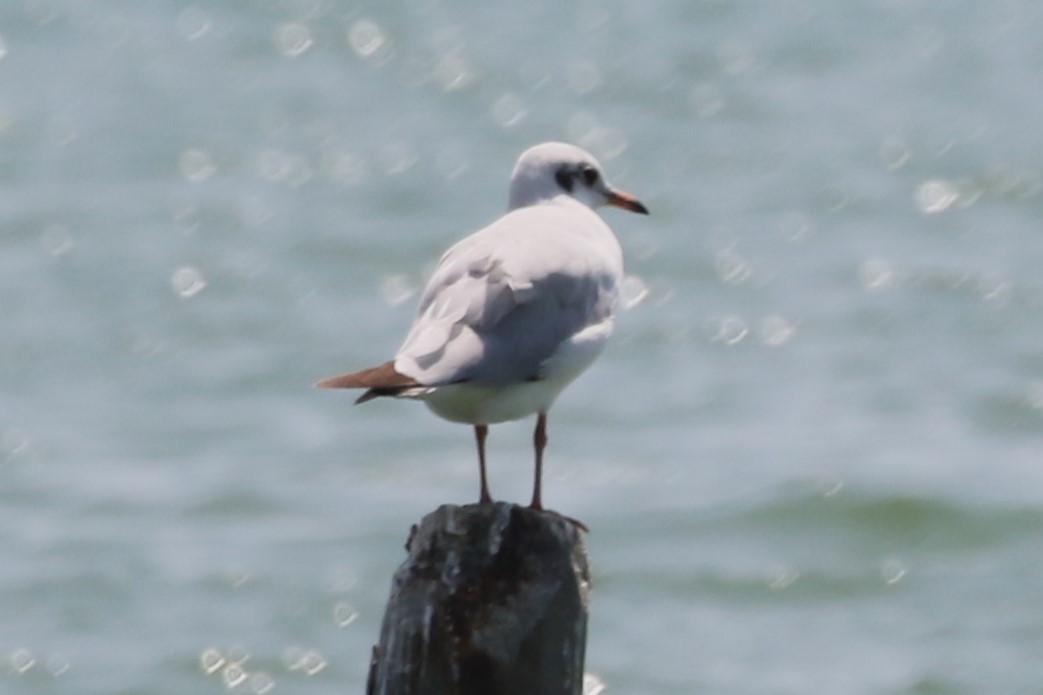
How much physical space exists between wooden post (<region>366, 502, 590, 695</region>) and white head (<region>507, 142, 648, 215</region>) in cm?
211

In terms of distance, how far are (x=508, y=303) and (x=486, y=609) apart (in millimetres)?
1312

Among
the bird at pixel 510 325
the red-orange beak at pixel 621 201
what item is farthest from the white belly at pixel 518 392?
the red-orange beak at pixel 621 201

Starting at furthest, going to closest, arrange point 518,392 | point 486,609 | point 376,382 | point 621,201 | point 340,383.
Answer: point 621,201, point 518,392, point 376,382, point 340,383, point 486,609

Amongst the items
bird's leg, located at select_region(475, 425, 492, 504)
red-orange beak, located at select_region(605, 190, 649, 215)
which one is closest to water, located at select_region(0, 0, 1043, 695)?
red-orange beak, located at select_region(605, 190, 649, 215)

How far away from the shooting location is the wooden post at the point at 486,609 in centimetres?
460

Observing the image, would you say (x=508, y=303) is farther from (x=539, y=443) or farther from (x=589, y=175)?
(x=589, y=175)

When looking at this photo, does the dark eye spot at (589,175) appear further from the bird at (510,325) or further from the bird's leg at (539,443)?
the bird's leg at (539,443)

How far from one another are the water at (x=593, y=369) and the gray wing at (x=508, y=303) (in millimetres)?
5785

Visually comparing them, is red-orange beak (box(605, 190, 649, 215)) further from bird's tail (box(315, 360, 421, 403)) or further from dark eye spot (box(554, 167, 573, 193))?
bird's tail (box(315, 360, 421, 403))

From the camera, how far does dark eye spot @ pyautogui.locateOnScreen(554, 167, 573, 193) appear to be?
683cm

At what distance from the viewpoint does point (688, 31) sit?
69.5 feet

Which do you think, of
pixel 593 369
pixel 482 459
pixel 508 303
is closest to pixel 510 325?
pixel 508 303

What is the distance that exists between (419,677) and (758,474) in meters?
9.63

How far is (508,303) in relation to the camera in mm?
5793
